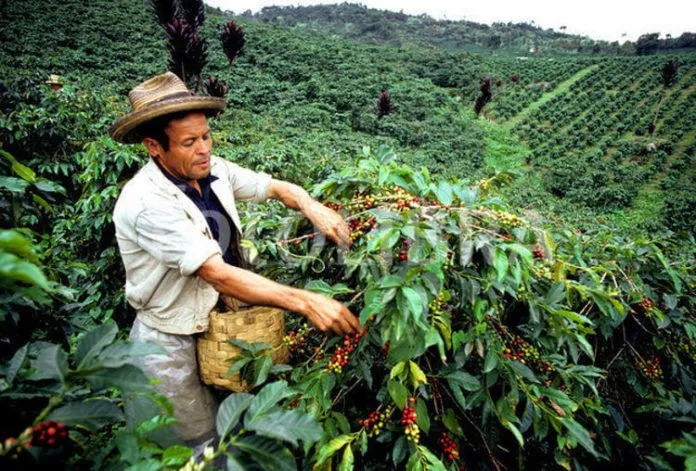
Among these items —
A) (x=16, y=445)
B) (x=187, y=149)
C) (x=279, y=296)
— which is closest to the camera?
(x=16, y=445)

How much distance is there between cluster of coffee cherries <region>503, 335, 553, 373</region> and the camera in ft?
4.43

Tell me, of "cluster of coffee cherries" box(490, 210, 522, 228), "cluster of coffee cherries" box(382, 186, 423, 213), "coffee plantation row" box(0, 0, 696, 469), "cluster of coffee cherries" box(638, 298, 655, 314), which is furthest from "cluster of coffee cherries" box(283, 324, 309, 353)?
"cluster of coffee cherries" box(638, 298, 655, 314)

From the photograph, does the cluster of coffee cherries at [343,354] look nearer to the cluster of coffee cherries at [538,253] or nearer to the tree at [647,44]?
the cluster of coffee cherries at [538,253]

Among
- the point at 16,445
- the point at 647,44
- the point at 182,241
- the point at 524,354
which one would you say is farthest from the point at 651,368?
the point at 647,44

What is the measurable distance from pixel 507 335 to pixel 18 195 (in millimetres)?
2056

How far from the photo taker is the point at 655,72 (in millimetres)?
35812

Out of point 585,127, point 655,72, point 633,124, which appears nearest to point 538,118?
point 585,127

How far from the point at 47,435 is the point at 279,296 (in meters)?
0.68

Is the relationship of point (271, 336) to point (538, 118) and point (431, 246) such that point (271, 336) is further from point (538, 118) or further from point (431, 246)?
point (538, 118)

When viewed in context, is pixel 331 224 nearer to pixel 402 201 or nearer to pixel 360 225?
pixel 360 225

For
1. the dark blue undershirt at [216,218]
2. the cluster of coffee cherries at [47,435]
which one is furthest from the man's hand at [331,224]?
the cluster of coffee cherries at [47,435]

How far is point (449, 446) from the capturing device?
48.6 inches

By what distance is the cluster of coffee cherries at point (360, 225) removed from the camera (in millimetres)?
1300

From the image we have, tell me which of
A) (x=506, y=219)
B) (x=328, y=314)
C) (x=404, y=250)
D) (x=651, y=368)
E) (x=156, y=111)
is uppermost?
(x=156, y=111)
